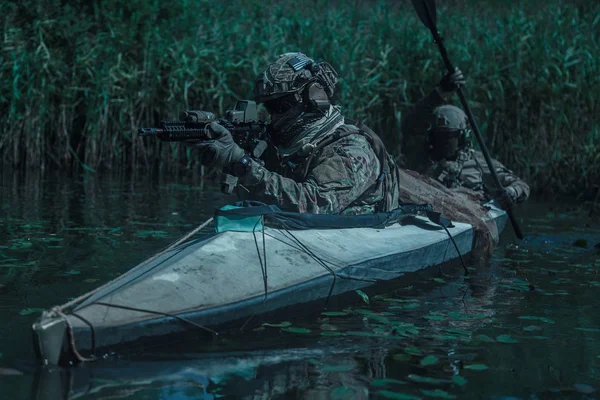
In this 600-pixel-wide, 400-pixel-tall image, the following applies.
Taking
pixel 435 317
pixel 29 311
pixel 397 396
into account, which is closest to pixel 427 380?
pixel 397 396

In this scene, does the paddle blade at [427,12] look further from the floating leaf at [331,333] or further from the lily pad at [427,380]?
the lily pad at [427,380]

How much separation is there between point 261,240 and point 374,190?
1238 millimetres

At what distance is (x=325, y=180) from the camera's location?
19.2ft

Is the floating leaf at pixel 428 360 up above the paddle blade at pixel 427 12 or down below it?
below

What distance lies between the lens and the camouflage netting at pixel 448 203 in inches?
307

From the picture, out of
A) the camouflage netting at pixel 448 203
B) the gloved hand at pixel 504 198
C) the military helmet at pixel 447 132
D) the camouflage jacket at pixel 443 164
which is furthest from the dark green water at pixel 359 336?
the military helmet at pixel 447 132

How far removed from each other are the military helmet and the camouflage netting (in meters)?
1.21

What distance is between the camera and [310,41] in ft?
41.7

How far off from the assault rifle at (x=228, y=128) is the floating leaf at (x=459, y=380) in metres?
1.88

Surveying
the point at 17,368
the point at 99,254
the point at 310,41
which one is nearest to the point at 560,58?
the point at 310,41

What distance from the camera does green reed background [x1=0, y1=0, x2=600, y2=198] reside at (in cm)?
1199

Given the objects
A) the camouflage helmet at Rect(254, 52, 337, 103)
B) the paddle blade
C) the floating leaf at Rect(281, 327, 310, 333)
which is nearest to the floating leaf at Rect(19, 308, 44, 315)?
the floating leaf at Rect(281, 327, 310, 333)

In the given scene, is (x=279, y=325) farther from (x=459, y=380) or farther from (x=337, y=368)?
(x=459, y=380)

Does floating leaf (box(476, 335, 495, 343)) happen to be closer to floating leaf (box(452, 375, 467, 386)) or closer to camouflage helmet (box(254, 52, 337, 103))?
floating leaf (box(452, 375, 467, 386))
